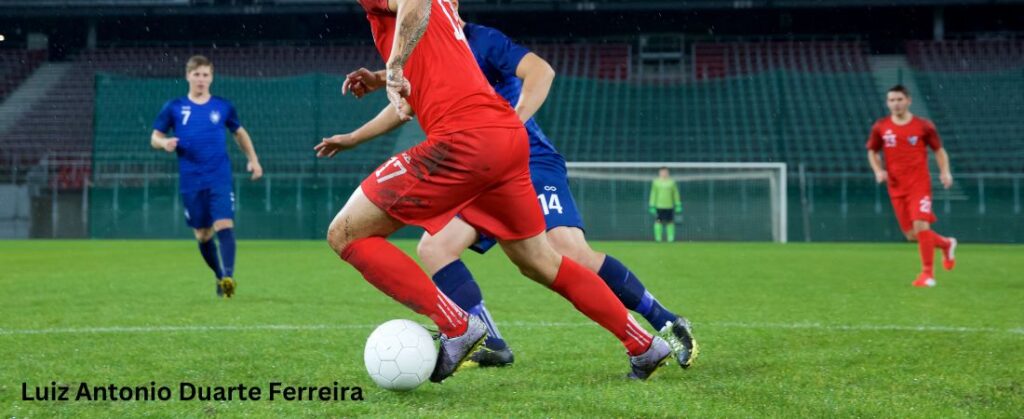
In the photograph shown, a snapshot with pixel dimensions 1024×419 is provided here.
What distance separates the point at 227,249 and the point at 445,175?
17.3 ft

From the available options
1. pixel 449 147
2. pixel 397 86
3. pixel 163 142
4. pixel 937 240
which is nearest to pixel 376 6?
pixel 397 86

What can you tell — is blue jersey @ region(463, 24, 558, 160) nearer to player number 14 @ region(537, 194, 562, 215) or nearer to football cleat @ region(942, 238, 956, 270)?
player number 14 @ region(537, 194, 562, 215)

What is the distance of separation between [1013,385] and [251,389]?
8.80 ft

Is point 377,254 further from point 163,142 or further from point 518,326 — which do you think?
point 163,142

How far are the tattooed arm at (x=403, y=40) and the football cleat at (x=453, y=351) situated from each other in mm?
842

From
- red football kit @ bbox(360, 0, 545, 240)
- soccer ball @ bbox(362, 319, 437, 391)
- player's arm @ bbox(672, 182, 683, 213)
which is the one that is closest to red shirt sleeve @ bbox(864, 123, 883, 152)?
red football kit @ bbox(360, 0, 545, 240)

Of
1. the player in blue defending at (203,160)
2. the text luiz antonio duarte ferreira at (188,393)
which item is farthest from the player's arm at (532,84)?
the player in blue defending at (203,160)

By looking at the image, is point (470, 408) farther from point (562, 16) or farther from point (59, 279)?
point (562, 16)

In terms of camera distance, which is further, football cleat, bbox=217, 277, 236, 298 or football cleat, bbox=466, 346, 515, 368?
football cleat, bbox=217, 277, 236, 298

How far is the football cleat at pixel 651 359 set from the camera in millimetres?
3881

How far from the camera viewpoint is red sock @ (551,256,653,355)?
3.79m

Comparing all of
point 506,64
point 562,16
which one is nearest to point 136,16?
point 562,16

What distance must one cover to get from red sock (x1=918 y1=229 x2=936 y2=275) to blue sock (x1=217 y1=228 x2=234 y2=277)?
592 cm

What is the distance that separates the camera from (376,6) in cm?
347
